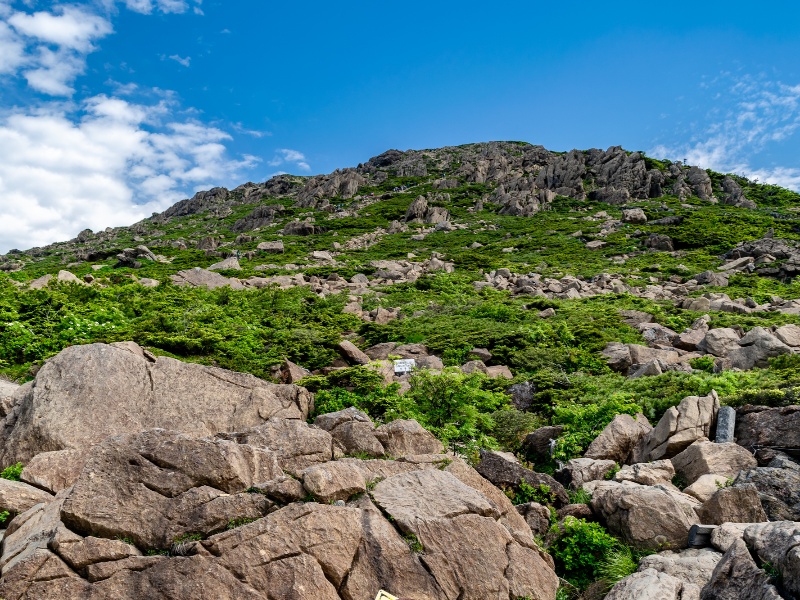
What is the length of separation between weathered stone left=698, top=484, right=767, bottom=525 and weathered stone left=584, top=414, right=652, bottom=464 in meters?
2.90

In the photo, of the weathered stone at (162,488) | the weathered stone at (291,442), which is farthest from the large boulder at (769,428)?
the weathered stone at (162,488)

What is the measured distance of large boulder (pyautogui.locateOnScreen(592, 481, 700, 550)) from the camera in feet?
25.2

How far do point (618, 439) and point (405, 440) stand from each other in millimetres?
5028

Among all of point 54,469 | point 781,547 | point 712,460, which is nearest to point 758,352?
point 712,460

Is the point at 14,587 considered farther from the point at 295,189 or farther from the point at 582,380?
the point at 295,189

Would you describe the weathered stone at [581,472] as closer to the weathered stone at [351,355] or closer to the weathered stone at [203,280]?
the weathered stone at [351,355]

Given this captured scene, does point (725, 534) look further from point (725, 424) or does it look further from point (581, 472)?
point (725, 424)

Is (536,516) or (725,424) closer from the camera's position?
(536,516)

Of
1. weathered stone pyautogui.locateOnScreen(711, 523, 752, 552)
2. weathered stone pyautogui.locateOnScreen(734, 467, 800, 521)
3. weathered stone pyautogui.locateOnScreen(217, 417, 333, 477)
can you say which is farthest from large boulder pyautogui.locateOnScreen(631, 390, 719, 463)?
weathered stone pyautogui.locateOnScreen(217, 417, 333, 477)

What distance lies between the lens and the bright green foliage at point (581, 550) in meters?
7.63

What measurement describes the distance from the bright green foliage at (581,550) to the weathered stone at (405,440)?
266cm

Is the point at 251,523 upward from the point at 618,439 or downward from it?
upward

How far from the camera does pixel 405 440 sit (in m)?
9.62

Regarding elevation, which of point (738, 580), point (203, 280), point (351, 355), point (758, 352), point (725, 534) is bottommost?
point (725, 534)
